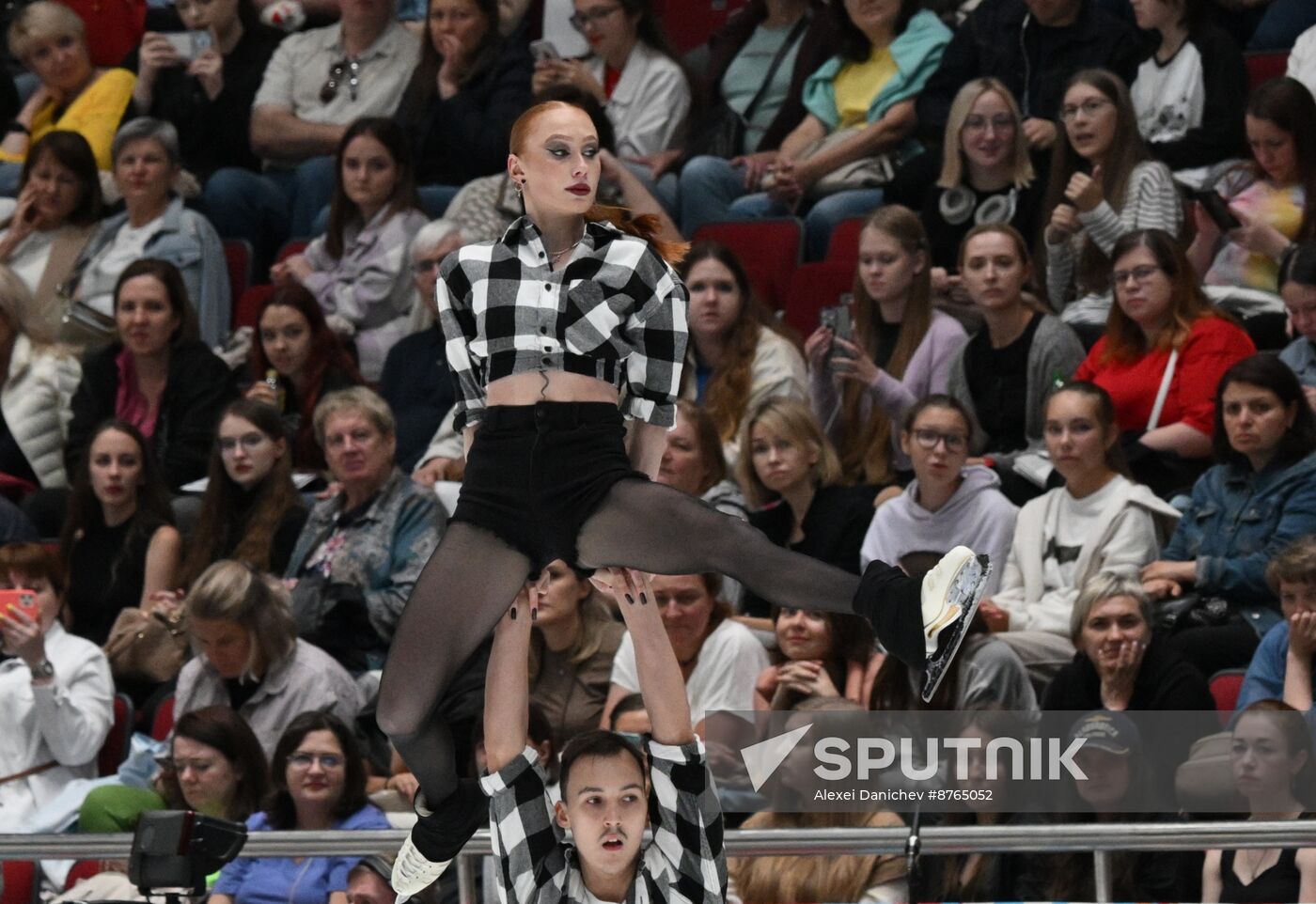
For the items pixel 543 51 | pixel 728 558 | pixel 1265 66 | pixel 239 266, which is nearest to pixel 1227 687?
pixel 728 558

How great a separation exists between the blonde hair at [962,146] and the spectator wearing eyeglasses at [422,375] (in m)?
1.58

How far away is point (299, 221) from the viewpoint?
870cm

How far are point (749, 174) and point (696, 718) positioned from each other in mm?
2591

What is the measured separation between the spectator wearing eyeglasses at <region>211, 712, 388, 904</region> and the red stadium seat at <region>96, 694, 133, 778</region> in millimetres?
906

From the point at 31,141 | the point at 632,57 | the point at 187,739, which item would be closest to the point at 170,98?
the point at 31,141

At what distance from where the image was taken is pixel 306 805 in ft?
18.5

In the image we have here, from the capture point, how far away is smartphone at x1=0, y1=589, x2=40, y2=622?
6219 millimetres

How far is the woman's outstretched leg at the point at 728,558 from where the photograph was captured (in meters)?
3.88

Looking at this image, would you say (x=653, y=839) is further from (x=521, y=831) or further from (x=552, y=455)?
(x=552, y=455)

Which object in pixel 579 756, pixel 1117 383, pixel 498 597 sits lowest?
pixel 1117 383

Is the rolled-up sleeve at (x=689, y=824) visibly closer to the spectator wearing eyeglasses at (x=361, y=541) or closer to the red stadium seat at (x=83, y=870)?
the red stadium seat at (x=83, y=870)

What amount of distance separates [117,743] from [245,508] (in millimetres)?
912

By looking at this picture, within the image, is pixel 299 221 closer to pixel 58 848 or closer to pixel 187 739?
pixel 187 739

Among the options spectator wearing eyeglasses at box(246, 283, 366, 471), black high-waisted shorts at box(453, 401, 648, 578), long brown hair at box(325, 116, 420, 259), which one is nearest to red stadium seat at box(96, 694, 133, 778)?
spectator wearing eyeglasses at box(246, 283, 366, 471)
